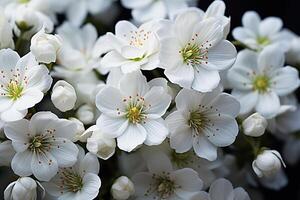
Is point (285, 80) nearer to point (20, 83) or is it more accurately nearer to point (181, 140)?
point (181, 140)

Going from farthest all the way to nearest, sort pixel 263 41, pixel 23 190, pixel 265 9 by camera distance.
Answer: pixel 265 9 < pixel 263 41 < pixel 23 190

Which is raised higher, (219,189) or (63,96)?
(63,96)

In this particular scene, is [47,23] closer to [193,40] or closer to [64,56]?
[64,56]

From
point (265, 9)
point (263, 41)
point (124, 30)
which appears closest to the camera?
point (124, 30)

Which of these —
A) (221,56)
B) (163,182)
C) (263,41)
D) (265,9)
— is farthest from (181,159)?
(265,9)

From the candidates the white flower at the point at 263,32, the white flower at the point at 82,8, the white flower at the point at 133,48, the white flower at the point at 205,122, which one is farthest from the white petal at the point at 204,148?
the white flower at the point at 82,8

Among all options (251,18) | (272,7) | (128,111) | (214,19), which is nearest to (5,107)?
(128,111)

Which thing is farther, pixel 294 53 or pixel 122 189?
pixel 294 53
